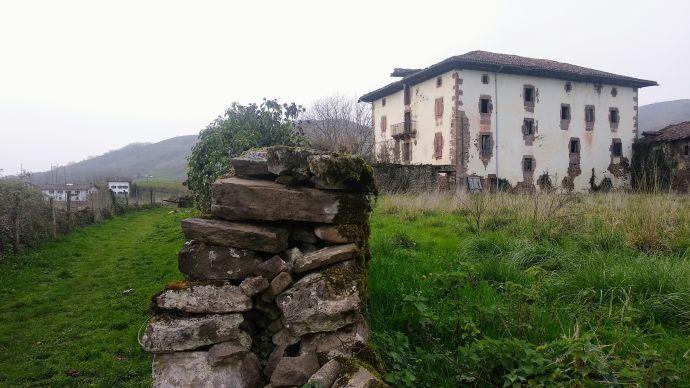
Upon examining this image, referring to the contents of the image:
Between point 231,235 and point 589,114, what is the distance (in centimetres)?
3475

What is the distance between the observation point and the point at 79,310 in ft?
23.2

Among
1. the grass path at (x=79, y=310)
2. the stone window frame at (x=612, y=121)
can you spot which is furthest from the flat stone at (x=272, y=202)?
the stone window frame at (x=612, y=121)

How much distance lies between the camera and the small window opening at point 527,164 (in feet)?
98.3

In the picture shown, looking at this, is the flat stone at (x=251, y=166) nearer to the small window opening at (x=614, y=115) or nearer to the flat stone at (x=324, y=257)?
the flat stone at (x=324, y=257)

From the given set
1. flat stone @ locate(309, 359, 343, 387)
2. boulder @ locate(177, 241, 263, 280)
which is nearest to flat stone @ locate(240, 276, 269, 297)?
boulder @ locate(177, 241, 263, 280)

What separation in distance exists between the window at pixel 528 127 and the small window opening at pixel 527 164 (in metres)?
1.83

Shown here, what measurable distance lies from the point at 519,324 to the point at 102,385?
4226 millimetres

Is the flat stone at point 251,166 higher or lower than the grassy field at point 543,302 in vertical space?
higher

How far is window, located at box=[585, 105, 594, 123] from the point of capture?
31.7m

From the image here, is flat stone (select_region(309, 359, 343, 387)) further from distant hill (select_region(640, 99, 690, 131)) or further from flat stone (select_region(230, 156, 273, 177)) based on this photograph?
distant hill (select_region(640, 99, 690, 131))

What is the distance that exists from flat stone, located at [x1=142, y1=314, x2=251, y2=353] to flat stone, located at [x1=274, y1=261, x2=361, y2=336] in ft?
1.29

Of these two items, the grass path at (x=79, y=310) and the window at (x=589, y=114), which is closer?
the grass path at (x=79, y=310)

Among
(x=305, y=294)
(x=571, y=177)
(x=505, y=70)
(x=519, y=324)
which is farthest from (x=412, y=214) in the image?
(x=571, y=177)

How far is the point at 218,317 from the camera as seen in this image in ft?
10.3
